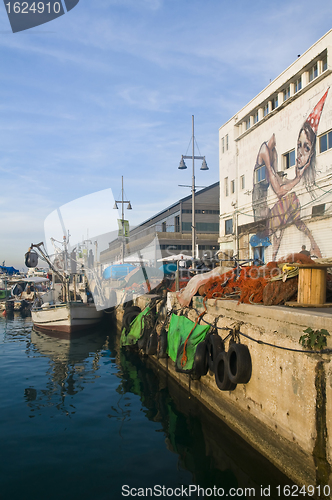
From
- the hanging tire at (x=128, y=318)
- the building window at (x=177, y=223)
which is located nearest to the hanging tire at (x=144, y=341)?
the hanging tire at (x=128, y=318)

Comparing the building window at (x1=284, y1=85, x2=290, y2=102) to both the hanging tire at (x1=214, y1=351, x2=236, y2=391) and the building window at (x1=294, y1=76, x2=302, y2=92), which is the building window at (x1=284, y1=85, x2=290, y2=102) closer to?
the building window at (x1=294, y1=76, x2=302, y2=92)

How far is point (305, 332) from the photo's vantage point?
4.96 meters

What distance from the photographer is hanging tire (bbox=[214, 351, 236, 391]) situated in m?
6.60

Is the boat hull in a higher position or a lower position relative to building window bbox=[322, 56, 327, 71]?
lower

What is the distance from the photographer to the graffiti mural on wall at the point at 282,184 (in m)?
17.3

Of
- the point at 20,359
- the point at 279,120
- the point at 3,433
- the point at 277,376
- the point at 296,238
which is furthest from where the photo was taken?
the point at 279,120

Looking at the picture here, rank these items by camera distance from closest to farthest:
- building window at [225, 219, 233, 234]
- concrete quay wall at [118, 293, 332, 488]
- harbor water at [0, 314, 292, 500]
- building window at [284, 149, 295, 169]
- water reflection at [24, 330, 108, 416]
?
concrete quay wall at [118, 293, 332, 488]
harbor water at [0, 314, 292, 500]
water reflection at [24, 330, 108, 416]
building window at [284, 149, 295, 169]
building window at [225, 219, 233, 234]

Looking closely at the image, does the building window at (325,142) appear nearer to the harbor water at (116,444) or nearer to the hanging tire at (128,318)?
the hanging tire at (128,318)

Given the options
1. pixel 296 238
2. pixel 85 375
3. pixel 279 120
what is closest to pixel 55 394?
pixel 85 375

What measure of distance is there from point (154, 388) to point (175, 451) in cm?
364

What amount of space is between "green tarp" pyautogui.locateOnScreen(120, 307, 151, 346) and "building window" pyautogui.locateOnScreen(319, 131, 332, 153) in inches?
450

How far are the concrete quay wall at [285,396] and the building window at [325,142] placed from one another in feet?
40.3

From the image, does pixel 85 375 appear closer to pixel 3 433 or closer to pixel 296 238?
pixel 3 433

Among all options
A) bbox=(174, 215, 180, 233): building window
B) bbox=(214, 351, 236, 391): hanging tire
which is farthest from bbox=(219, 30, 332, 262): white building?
bbox=(174, 215, 180, 233): building window
